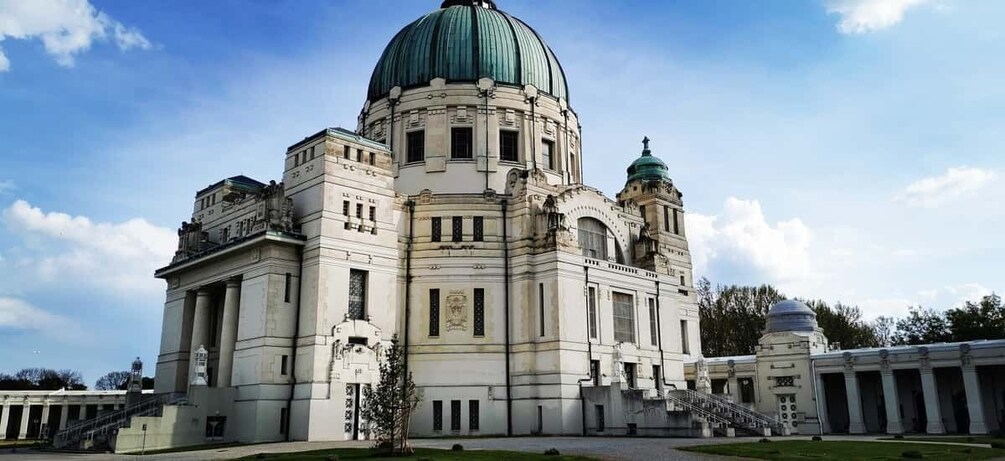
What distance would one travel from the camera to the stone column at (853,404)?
4988 cm

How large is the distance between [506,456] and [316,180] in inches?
901

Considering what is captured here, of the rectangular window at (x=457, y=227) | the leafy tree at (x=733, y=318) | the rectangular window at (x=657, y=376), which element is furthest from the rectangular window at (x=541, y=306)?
the leafy tree at (x=733, y=318)

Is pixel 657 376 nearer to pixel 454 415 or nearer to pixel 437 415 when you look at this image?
pixel 454 415

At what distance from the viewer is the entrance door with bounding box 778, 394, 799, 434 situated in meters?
53.1

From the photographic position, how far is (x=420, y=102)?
53.8 m

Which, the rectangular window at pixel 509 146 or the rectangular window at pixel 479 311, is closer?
the rectangular window at pixel 479 311

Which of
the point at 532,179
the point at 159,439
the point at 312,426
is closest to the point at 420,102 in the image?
the point at 532,179

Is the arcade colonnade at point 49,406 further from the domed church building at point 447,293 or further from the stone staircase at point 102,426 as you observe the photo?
the stone staircase at point 102,426

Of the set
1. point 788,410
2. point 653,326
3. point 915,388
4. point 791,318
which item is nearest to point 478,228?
point 653,326

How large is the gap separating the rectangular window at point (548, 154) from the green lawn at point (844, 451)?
2763 centimetres

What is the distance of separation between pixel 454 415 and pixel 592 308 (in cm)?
1039

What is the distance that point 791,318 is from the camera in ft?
185

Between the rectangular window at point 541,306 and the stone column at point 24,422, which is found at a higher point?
the rectangular window at point 541,306

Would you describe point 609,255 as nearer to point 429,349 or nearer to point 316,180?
point 429,349
